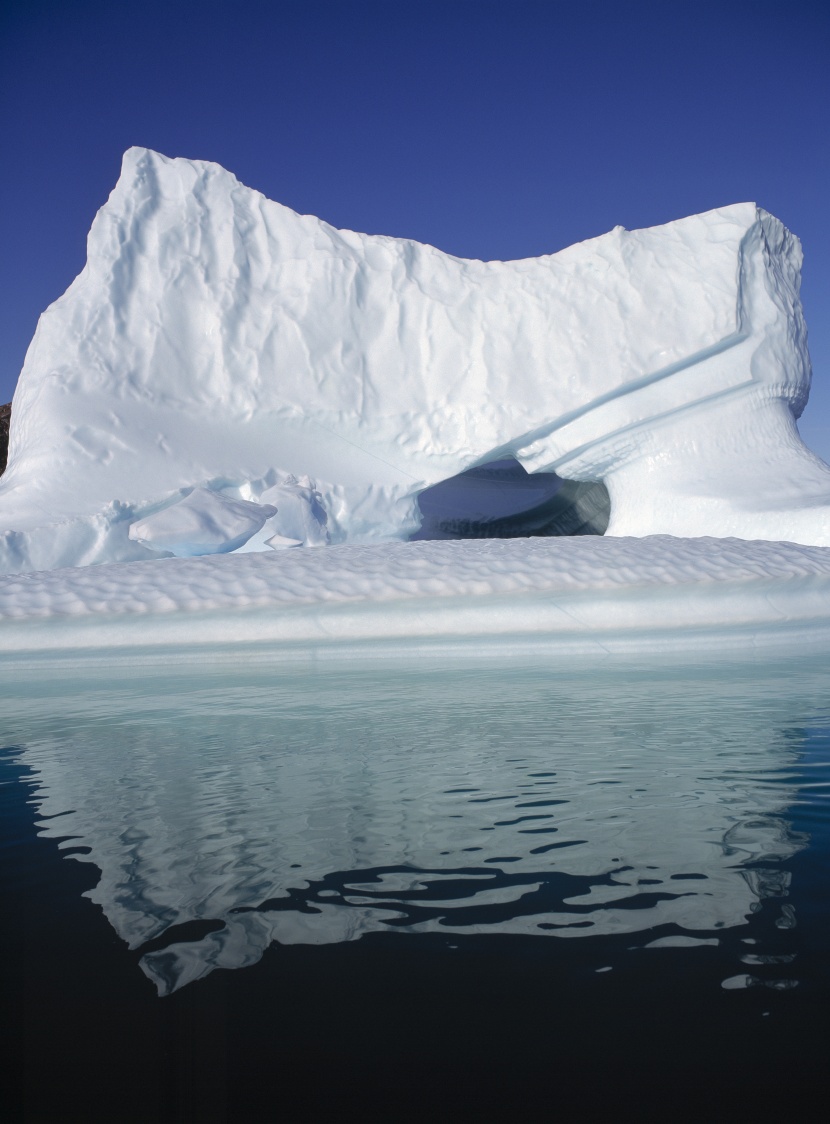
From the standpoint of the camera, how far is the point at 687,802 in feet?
4.50

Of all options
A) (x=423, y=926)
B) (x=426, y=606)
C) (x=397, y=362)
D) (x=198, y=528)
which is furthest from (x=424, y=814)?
(x=397, y=362)

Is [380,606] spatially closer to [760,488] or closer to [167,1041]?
[167,1041]

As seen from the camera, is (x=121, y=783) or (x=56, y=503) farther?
(x=56, y=503)

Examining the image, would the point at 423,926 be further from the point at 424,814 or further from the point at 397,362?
the point at 397,362

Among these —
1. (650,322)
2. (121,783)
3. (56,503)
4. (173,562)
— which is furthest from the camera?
(650,322)

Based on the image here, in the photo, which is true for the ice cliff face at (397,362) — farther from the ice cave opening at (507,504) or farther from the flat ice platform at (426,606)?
the flat ice platform at (426,606)

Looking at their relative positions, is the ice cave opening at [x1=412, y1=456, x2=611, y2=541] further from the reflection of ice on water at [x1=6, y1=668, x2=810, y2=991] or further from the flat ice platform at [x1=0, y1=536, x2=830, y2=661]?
the reflection of ice on water at [x1=6, y1=668, x2=810, y2=991]


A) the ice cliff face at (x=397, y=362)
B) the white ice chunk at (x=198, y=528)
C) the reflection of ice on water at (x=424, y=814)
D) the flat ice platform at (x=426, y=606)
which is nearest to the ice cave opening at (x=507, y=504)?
the ice cliff face at (x=397, y=362)

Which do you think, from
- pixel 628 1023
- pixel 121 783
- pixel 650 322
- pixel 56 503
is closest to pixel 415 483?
pixel 650 322

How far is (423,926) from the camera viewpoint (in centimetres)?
95

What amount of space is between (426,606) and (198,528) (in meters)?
2.58

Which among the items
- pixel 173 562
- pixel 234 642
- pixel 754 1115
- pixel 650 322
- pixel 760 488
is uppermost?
pixel 650 322

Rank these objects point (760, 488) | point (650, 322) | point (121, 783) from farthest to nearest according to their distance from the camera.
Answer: point (650, 322) → point (760, 488) → point (121, 783)

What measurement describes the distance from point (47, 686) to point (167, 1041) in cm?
264
